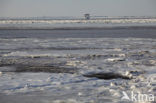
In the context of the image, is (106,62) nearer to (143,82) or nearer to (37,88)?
(143,82)

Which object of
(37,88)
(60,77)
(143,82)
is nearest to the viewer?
(37,88)

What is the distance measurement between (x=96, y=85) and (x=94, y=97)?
1.33 m

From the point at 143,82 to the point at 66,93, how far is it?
2.68m

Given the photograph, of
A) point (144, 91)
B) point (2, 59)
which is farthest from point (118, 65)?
point (2, 59)

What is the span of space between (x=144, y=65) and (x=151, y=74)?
1939 millimetres

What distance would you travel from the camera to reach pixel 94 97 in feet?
24.1

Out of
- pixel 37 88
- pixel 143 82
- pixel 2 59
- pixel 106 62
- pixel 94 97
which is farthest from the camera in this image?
pixel 2 59

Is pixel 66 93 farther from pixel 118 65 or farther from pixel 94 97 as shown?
pixel 118 65

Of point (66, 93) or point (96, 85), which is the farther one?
point (96, 85)

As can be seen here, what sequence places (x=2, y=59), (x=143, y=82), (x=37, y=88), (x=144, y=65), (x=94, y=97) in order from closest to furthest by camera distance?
1. (x=94, y=97)
2. (x=37, y=88)
3. (x=143, y=82)
4. (x=144, y=65)
5. (x=2, y=59)

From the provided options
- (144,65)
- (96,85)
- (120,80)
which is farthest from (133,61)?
(96,85)

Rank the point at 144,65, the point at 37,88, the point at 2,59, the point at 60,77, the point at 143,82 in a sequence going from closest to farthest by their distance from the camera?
the point at 37,88 < the point at 143,82 < the point at 60,77 < the point at 144,65 < the point at 2,59

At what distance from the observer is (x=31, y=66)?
12305 mm

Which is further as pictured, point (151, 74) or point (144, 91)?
point (151, 74)
